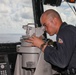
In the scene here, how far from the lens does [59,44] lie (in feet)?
7.74

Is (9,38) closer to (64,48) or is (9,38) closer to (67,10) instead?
(67,10)

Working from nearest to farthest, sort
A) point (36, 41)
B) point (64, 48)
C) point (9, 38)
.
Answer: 1. point (64, 48)
2. point (36, 41)
3. point (9, 38)

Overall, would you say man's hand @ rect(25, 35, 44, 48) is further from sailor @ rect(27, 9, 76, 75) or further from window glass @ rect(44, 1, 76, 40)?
window glass @ rect(44, 1, 76, 40)

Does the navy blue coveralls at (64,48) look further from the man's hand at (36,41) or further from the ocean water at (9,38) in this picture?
the ocean water at (9,38)

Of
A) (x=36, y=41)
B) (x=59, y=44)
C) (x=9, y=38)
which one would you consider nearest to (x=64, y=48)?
(x=59, y=44)

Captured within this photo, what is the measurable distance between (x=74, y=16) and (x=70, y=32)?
188 cm

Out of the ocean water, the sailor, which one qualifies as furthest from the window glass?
the sailor

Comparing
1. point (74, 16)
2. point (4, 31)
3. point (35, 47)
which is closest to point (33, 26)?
point (35, 47)

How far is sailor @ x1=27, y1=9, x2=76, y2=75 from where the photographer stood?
232cm

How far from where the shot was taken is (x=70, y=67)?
8.43ft

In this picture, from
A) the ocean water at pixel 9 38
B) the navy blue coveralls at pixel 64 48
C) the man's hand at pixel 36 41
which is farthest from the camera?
the ocean water at pixel 9 38

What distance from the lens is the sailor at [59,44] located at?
2320mm

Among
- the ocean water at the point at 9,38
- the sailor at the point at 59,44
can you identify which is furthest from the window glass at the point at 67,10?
the sailor at the point at 59,44

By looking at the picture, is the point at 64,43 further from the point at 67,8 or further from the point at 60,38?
the point at 67,8
